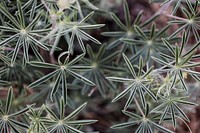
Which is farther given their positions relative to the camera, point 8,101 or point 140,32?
point 140,32

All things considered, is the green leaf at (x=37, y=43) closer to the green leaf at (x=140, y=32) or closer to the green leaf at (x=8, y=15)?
the green leaf at (x=8, y=15)

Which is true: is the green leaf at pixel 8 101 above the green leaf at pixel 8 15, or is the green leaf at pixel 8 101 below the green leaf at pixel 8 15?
below

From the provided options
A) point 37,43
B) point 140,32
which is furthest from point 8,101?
point 140,32

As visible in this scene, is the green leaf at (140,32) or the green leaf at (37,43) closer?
the green leaf at (37,43)

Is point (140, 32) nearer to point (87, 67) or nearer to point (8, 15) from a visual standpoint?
point (87, 67)

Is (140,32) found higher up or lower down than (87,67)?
higher up

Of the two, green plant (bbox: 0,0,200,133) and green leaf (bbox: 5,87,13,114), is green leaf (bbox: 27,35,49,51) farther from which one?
green leaf (bbox: 5,87,13,114)

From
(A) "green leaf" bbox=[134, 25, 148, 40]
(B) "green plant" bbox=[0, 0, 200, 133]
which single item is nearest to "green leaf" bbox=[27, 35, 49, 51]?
(B) "green plant" bbox=[0, 0, 200, 133]

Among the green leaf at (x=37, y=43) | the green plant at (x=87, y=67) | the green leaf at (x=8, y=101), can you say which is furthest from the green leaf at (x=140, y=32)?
the green leaf at (x=8, y=101)
